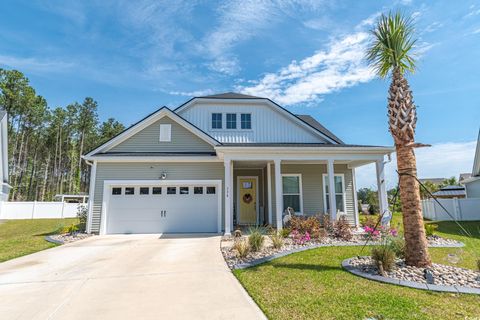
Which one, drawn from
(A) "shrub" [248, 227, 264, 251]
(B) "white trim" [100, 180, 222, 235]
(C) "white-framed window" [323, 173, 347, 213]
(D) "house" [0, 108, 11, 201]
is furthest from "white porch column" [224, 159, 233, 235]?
(D) "house" [0, 108, 11, 201]

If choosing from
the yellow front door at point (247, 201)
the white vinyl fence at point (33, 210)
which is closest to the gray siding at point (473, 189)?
the yellow front door at point (247, 201)

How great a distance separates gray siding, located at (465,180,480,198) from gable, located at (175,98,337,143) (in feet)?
43.3

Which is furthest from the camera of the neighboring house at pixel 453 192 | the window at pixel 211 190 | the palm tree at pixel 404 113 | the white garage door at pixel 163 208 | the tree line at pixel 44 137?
the tree line at pixel 44 137

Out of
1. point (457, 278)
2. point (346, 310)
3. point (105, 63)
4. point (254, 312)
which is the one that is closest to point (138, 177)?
point (105, 63)

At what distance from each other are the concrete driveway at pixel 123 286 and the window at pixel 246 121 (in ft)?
25.1

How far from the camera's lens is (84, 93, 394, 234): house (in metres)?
10.8

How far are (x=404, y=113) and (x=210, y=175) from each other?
807 centimetres

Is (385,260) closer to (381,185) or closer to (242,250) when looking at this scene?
(242,250)

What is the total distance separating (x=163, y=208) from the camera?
11.5m

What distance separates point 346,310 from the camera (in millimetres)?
3484

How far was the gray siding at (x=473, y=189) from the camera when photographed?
1793 centimetres

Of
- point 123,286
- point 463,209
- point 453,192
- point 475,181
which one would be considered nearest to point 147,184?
point 123,286

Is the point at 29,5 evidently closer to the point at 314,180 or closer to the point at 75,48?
the point at 75,48

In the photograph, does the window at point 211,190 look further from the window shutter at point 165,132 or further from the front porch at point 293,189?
the window shutter at point 165,132
